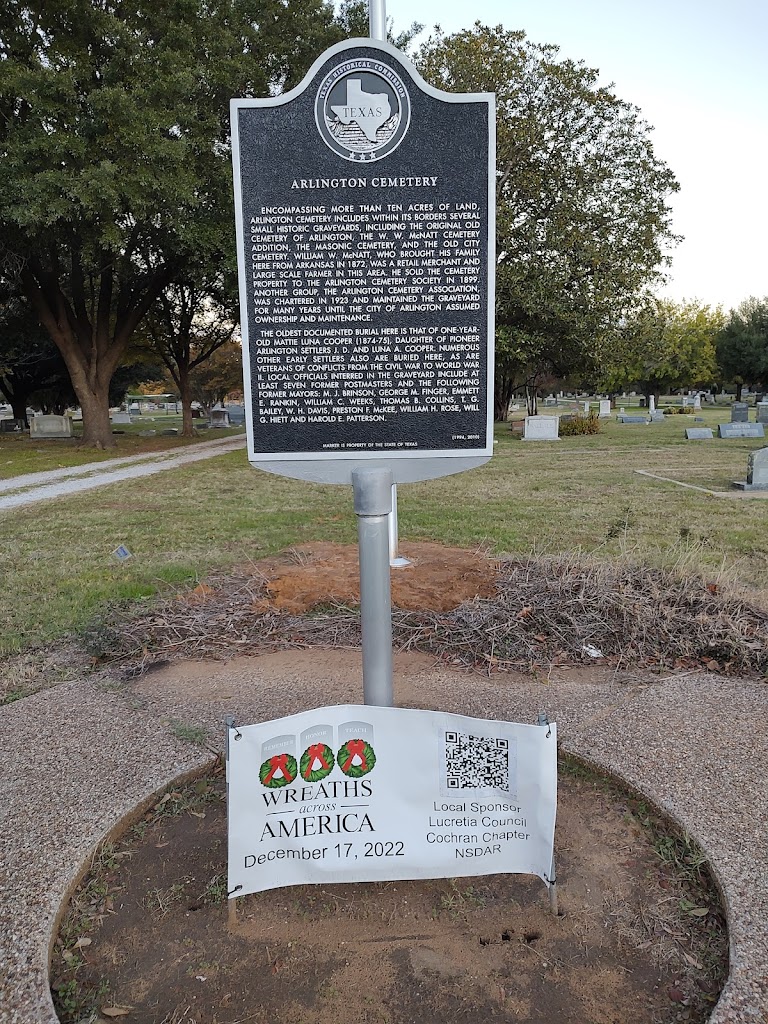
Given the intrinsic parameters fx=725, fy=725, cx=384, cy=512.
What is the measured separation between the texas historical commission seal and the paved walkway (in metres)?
10.3

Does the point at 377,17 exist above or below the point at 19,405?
above

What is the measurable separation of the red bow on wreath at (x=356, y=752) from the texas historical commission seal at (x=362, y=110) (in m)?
2.18

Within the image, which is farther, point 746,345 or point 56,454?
point 746,345

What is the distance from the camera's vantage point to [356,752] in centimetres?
247

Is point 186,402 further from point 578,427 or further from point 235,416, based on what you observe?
point 578,427

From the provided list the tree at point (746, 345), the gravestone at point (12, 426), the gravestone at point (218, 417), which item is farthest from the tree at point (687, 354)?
the gravestone at point (12, 426)

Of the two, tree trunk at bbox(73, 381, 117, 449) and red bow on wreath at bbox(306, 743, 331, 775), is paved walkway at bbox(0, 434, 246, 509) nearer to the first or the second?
tree trunk at bbox(73, 381, 117, 449)

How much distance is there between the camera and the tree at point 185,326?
94.1 ft

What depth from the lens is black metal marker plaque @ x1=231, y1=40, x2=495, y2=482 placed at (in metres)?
2.80

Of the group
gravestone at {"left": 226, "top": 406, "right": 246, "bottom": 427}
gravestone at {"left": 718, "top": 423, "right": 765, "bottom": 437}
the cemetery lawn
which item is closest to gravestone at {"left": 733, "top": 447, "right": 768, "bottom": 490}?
gravestone at {"left": 718, "top": 423, "right": 765, "bottom": 437}

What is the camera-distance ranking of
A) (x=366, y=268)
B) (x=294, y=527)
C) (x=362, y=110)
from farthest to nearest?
(x=294, y=527)
(x=366, y=268)
(x=362, y=110)

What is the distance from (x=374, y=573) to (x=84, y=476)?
46.2ft

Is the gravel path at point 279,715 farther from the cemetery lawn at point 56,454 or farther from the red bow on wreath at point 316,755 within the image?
the cemetery lawn at point 56,454

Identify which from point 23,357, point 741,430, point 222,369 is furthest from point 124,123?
point 222,369
